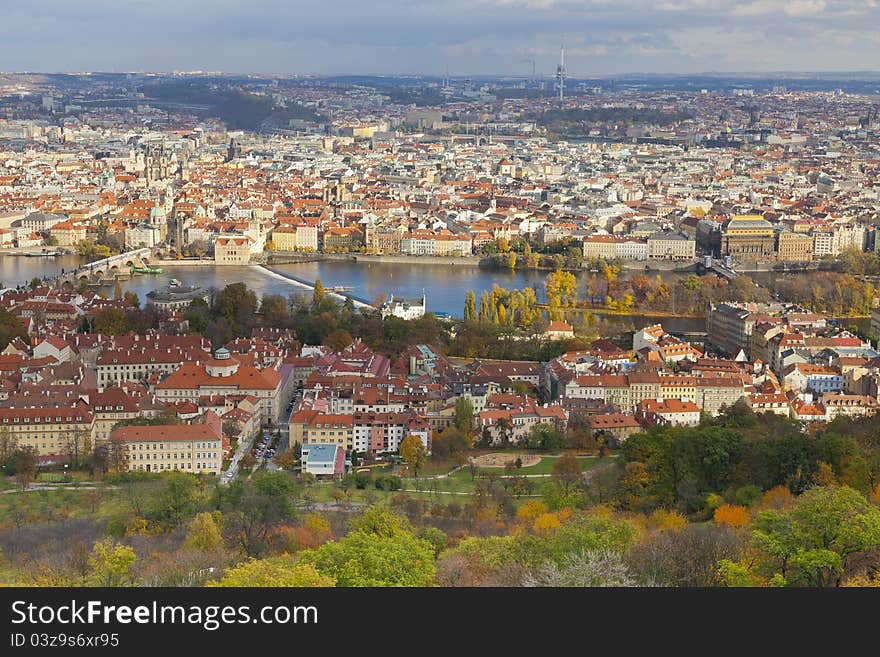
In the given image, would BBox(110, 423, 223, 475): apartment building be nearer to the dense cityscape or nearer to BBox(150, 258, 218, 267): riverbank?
the dense cityscape

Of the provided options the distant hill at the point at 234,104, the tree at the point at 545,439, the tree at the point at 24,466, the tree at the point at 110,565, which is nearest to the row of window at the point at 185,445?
the tree at the point at 24,466

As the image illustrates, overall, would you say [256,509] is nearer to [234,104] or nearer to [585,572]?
[585,572]

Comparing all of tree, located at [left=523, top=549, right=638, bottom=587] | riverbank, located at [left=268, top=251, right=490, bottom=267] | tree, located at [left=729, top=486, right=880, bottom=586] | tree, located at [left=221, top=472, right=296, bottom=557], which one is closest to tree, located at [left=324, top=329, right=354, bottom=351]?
tree, located at [left=221, top=472, right=296, bottom=557]

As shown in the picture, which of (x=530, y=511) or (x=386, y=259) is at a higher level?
(x=530, y=511)

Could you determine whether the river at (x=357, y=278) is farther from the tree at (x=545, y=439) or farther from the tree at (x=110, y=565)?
the tree at (x=110, y=565)

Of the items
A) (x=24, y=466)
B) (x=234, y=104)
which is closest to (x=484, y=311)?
(x=24, y=466)

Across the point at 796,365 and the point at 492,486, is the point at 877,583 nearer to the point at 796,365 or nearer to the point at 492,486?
the point at 492,486

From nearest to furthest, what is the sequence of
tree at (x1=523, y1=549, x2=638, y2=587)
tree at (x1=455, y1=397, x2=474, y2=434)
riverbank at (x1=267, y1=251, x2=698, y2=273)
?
tree at (x1=523, y1=549, x2=638, y2=587) < tree at (x1=455, y1=397, x2=474, y2=434) < riverbank at (x1=267, y1=251, x2=698, y2=273)
